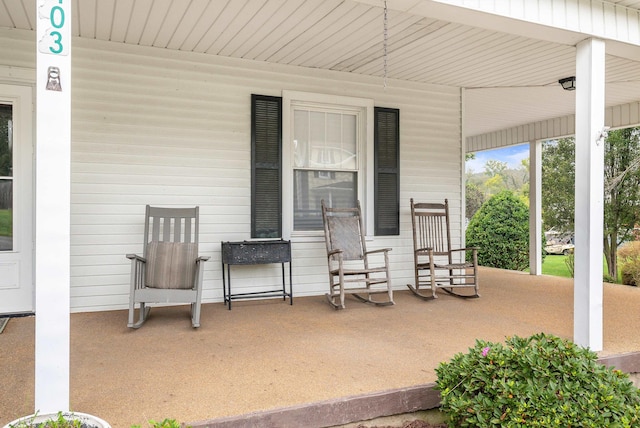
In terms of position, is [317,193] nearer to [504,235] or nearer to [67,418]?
[67,418]

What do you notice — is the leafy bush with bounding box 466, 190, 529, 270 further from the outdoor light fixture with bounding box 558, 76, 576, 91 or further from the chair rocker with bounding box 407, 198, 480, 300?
the outdoor light fixture with bounding box 558, 76, 576, 91

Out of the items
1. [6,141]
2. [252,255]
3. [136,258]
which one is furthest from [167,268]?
[6,141]

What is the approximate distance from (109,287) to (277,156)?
6.78ft

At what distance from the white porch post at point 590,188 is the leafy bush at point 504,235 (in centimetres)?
628

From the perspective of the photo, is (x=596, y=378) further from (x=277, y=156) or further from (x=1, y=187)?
(x=1, y=187)

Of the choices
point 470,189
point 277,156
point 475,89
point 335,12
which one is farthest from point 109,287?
point 470,189

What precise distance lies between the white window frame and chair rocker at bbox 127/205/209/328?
3.53 feet

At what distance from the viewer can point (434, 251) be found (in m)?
5.66

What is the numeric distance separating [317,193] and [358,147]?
2.43 feet

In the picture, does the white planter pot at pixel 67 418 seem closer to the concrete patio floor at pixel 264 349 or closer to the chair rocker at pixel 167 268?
the concrete patio floor at pixel 264 349

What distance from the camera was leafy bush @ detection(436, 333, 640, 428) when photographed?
1987 millimetres

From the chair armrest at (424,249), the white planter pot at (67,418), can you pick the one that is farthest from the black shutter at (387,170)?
the white planter pot at (67,418)

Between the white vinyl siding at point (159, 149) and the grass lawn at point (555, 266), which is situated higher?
the white vinyl siding at point (159, 149)

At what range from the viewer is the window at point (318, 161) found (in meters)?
4.90
